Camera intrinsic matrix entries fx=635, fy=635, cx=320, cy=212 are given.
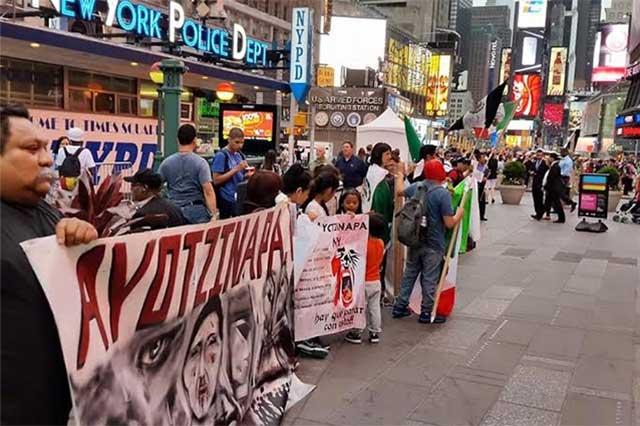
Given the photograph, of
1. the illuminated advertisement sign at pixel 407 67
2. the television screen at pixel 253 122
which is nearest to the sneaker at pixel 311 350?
the television screen at pixel 253 122

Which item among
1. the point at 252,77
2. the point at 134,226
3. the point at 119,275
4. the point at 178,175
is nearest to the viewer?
the point at 119,275

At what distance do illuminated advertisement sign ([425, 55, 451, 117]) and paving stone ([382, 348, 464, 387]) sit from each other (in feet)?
313

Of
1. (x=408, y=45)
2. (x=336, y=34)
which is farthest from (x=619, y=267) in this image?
(x=408, y=45)

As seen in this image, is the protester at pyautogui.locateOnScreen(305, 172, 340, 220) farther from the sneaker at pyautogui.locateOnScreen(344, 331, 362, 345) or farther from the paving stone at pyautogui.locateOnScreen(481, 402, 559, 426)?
the paving stone at pyautogui.locateOnScreen(481, 402, 559, 426)

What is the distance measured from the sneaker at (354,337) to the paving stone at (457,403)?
3.48ft

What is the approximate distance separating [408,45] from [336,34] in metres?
20.9

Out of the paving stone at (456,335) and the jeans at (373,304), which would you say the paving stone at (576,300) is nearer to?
the paving stone at (456,335)

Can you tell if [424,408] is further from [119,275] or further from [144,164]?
[144,164]

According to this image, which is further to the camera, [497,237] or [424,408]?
[497,237]

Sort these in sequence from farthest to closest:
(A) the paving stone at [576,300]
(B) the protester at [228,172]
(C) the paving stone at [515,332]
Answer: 1. (A) the paving stone at [576,300]
2. (B) the protester at [228,172]
3. (C) the paving stone at [515,332]

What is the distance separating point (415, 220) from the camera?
20.9 feet

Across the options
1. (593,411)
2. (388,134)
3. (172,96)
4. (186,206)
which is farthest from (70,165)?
(388,134)

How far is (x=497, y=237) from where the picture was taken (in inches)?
528

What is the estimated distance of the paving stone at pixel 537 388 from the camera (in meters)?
4.75
